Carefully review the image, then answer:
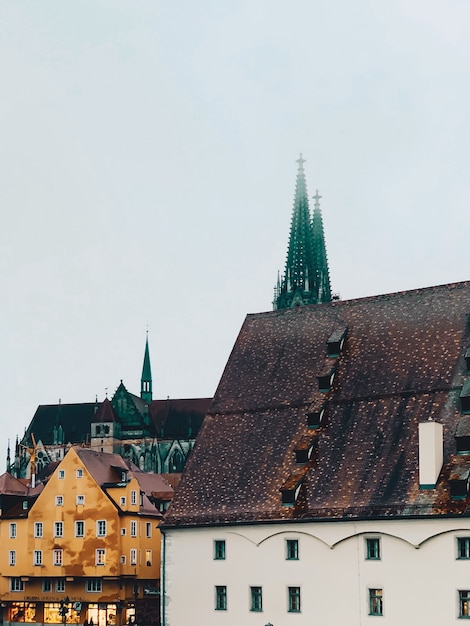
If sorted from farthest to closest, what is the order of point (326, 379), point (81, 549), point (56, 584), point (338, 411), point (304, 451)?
point (56, 584), point (81, 549), point (326, 379), point (338, 411), point (304, 451)

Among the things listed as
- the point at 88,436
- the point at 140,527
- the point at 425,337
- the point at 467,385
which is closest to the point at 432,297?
the point at 425,337

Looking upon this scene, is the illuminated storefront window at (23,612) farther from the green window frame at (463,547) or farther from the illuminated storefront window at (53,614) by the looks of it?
the green window frame at (463,547)

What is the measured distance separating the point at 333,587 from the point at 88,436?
347 feet

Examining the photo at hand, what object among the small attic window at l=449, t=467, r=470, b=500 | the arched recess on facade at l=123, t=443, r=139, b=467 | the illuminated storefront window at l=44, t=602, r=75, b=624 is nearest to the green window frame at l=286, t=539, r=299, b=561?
the small attic window at l=449, t=467, r=470, b=500

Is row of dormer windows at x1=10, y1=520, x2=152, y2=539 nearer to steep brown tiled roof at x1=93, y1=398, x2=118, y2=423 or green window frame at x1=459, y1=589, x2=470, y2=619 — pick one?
green window frame at x1=459, y1=589, x2=470, y2=619

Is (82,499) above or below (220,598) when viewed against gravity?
above

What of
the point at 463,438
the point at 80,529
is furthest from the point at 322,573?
the point at 80,529

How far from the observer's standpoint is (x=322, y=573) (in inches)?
2042

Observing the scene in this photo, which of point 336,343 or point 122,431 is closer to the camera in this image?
point 336,343

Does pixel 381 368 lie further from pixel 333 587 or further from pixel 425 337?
pixel 333 587

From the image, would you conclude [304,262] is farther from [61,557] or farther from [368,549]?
[368,549]

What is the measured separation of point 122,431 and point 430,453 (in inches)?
4212

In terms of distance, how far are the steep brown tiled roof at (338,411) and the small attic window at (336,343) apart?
0.66 feet

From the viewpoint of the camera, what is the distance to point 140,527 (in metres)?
81.4
